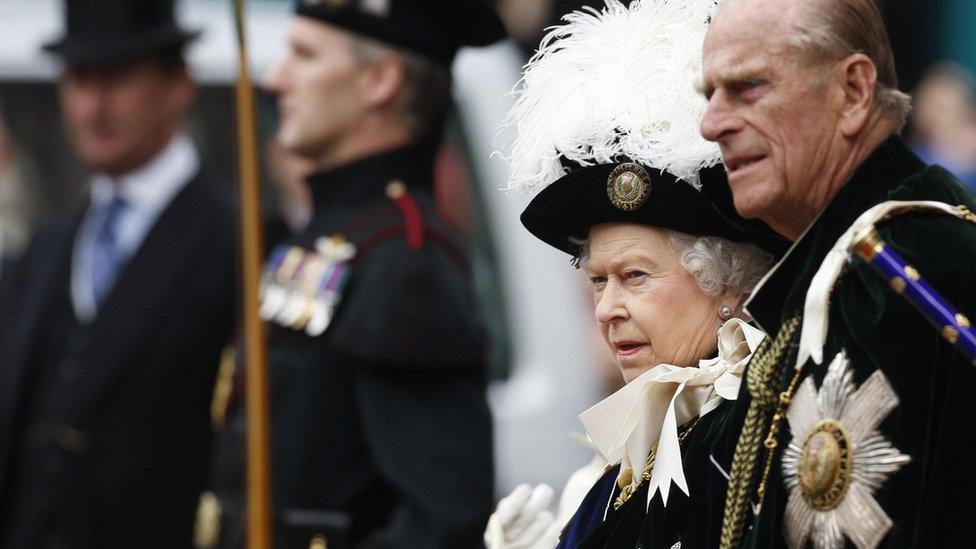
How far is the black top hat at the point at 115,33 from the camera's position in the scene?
7.00 meters

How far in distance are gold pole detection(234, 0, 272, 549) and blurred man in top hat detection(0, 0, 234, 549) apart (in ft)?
3.52

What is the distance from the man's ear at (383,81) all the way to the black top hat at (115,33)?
1960 millimetres

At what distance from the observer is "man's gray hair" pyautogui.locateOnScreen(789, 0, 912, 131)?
258 centimetres

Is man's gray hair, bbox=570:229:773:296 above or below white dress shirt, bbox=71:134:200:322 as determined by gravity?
above

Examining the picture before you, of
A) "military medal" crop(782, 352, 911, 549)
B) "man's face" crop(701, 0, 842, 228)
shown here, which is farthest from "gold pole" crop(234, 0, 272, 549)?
"military medal" crop(782, 352, 911, 549)

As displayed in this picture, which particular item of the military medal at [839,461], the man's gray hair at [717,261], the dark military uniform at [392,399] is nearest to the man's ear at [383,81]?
the dark military uniform at [392,399]

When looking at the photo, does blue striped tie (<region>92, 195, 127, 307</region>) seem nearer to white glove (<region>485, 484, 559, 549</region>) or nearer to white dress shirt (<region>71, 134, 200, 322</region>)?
white dress shirt (<region>71, 134, 200, 322</region>)

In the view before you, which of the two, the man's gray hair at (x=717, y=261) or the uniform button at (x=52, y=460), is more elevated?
the man's gray hair at (x=717, y=261)

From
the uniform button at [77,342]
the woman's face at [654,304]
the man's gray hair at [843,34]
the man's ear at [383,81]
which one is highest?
the man's gray hair at [843,34]

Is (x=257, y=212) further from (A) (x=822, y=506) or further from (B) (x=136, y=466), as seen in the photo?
(A) (x=822, y=506)

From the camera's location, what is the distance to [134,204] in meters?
6.81

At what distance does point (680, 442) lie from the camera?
2975 mm

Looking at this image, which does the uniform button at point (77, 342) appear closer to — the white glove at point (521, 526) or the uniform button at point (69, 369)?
the uniform button at point (69, 369)

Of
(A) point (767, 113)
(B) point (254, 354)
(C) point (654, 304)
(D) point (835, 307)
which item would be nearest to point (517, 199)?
(B) point (254, 354)
